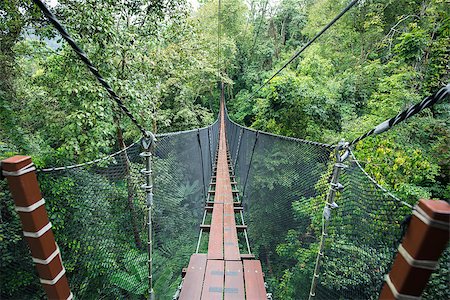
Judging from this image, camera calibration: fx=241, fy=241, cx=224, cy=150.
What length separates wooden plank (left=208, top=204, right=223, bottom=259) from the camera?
62.4 inches

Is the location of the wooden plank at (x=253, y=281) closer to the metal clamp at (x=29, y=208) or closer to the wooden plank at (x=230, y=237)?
the wooden plank at (x=230, y=237)

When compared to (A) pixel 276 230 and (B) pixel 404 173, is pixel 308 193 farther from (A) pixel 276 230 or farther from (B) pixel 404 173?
(B) pixel 404 173

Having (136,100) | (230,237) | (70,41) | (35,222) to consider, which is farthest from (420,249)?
(136,100)

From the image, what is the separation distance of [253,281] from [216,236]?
51cm

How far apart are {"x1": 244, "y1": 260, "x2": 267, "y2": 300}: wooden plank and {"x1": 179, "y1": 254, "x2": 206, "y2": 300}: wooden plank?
252 millimetres

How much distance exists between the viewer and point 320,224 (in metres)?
1.52

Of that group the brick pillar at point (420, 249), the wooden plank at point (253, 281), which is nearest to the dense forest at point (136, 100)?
the wooden plank at point (253, 281)

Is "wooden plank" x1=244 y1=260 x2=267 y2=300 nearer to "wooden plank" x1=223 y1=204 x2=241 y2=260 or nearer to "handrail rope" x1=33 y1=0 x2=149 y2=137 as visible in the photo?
"wooden plank" x1=223 y1=204 x2=241 y2=260

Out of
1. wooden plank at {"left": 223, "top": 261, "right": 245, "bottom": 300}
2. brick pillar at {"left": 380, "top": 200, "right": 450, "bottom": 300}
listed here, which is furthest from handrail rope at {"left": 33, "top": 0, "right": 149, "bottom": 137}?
wooden plank at {"left": 223, "top": 261, "right": 245, "bottom": 300}

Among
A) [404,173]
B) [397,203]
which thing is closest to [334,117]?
[404,173]

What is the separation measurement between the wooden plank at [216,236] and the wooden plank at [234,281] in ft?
0.37

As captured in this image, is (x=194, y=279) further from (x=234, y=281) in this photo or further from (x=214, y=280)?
(x=234, y=281)

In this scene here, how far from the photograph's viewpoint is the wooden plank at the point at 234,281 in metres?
1.25

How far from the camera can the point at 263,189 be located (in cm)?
245
